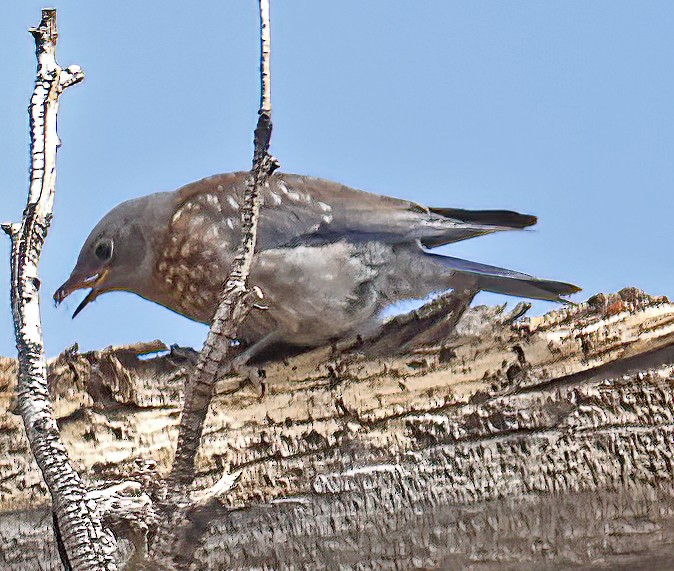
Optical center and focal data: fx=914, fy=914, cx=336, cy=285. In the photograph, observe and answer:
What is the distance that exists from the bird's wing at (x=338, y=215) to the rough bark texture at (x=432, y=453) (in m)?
0.21

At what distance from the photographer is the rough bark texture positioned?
1146 mm

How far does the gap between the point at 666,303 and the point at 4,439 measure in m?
0.98

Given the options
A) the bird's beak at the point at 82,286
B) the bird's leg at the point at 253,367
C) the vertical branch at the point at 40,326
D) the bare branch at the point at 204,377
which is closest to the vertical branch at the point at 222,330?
the bare branch at the point at 204,377

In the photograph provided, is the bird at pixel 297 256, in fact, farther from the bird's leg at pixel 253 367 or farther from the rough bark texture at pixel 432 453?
the rough bark texture at pixel 432 453

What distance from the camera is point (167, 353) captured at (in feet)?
4.80

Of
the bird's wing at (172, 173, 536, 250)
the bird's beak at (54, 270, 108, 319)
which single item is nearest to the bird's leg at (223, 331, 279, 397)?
the bird's wing at (172, 173, 536, 250)

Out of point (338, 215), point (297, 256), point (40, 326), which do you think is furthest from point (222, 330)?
point (338, 215)

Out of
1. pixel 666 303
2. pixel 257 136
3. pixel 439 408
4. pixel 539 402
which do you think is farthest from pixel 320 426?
pixel 666 303

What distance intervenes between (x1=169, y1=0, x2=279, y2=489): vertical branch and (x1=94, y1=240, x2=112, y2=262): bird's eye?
0.45m

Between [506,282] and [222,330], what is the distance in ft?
1.73

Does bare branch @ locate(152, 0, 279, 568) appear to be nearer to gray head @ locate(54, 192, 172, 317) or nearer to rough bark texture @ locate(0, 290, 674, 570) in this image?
rough bark texture @ locate(0, 290, 674, 570)

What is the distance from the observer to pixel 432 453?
1208 mm

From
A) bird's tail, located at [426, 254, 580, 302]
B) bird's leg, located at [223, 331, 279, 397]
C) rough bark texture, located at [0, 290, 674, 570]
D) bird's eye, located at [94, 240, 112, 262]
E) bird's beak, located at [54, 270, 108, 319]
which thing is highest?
bird's eye, located at [94, 240, 112, 262]

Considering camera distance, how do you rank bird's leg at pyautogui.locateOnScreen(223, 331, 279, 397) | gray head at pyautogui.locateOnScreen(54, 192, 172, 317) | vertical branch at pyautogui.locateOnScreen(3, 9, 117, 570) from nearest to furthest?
vertical branch at pyautogui.locateOnScreen(3, 9, 117, 570) < bird's leg at pyautogui.locateOnScreen(223, 331, 279, 397) < gray head at pyautogui.locateOnScreen(54, 192, 172, 317)
